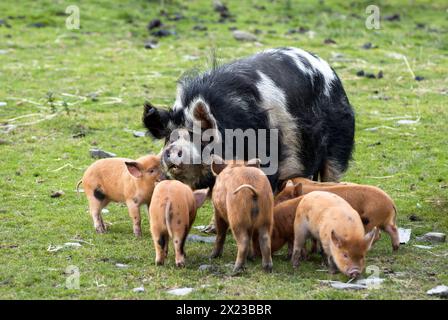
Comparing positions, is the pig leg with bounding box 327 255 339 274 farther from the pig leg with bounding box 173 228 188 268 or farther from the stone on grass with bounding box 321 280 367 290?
the pig leg with bounding box 173 228 188 268

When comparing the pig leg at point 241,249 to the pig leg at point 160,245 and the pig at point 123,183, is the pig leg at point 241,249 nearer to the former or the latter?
the pig leg at point 160,245

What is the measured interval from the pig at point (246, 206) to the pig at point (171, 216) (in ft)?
0.89

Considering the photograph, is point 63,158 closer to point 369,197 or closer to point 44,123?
point 44,123

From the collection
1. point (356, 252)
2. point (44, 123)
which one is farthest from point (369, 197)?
point (44, 123)

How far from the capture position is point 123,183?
332 inches

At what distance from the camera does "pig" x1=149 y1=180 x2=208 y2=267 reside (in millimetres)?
7098

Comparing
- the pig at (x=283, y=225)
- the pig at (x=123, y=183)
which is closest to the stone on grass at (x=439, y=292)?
the pig at (x=283, y=225)

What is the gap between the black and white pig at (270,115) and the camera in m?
7.72

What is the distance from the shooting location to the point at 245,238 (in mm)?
6961

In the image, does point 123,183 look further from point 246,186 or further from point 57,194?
point 246,186

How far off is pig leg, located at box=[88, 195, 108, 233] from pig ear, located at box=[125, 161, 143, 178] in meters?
0.67

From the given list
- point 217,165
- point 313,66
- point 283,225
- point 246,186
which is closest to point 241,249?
point 246,186

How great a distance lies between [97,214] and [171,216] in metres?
1.64
